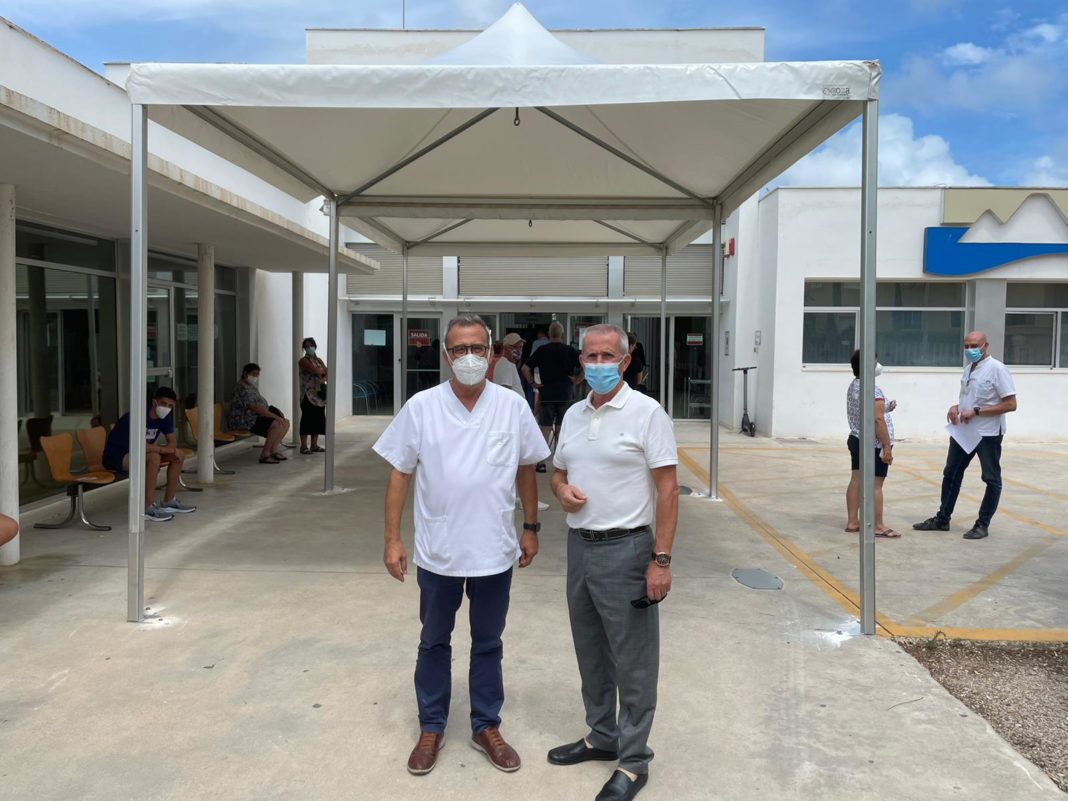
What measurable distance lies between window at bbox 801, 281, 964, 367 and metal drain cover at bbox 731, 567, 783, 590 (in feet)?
29.4

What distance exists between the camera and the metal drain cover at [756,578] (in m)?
5.36

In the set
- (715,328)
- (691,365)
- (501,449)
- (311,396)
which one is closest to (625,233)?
(715,328)

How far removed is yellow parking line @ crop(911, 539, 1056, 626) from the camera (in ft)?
15.8

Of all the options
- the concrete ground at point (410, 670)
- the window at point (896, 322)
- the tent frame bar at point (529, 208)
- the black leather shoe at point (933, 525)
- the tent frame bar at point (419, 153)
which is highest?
the tent frame bar at point (419, 153)

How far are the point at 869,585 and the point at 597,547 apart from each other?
2287 millimetres

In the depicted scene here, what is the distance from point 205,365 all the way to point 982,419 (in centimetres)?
761

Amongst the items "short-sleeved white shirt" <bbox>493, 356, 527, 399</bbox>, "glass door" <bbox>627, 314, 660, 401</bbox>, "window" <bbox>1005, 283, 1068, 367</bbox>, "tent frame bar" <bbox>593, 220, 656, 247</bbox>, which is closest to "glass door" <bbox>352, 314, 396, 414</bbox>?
"glass door" <bbox>627, 314, 660, 401</bbox>

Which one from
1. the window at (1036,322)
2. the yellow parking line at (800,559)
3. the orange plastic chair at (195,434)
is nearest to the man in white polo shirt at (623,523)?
the yellow parking line at (800,559)

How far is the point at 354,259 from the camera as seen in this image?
11.1 m

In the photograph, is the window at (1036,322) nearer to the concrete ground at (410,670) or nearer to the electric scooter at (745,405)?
the electric scooter at (745,405)

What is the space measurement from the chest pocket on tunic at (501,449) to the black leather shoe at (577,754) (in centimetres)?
111

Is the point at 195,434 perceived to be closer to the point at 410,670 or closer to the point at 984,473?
the point at 410,670

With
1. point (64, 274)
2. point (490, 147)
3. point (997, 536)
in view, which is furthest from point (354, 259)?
point (997, 536)

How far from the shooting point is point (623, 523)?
2.83m
